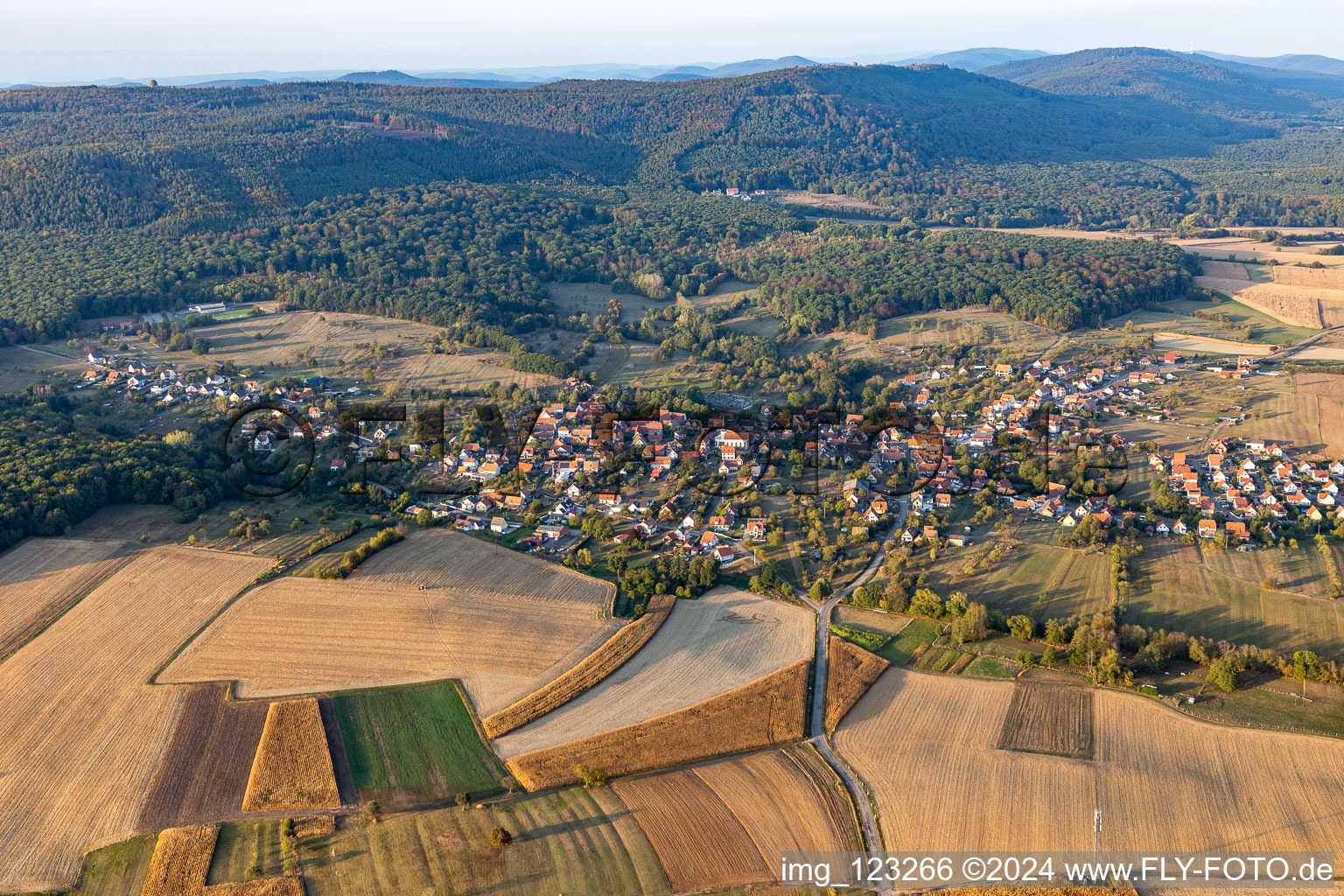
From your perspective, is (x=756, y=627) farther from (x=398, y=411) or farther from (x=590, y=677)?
(x=398, y=411)

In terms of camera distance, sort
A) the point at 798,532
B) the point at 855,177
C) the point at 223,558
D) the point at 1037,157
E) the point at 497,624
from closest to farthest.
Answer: the point at 497,624 < the point at 223,558 < the point at 798,532 < the point at 855,177 < the point at 1037,157

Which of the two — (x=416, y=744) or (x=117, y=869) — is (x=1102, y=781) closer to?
(x=416, y=744)

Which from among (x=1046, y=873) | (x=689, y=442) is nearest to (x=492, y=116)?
(x=689, y=442)

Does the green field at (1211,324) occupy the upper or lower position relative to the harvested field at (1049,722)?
upper

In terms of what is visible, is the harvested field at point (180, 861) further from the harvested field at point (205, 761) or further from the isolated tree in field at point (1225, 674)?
the isolated tree in field at point (1225, 674)

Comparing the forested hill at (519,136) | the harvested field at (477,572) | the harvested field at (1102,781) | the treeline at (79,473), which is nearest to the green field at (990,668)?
the harvested field at (1102,781)

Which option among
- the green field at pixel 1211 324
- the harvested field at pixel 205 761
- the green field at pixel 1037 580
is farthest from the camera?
the green field at pixel 1211 324

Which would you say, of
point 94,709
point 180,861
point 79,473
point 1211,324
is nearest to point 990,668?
point 180,861
